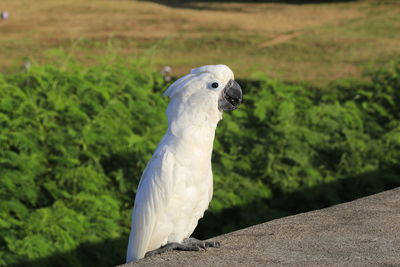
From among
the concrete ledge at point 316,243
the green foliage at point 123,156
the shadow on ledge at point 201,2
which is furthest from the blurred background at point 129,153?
the shadow on ledge at point 201,2

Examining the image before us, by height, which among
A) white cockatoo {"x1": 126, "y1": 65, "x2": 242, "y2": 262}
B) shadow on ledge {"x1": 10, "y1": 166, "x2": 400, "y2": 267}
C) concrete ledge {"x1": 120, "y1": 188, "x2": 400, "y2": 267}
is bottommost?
shadow on ledge {"x1": 10, "y1": 166, "x2": 400, "y2": 267}

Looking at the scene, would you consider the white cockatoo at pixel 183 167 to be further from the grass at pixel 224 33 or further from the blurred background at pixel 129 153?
the grass at pixel 224 33

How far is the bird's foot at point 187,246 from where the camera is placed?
3369 millimetres

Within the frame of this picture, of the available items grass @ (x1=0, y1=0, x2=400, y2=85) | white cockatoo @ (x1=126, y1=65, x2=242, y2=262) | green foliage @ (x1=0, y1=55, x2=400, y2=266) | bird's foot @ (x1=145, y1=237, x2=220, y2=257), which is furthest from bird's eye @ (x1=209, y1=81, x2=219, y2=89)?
grass @ (x1=0, y1=0, x2=400, y2=85)

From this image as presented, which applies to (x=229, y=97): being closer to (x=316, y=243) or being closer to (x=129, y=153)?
(x=316, y=243)

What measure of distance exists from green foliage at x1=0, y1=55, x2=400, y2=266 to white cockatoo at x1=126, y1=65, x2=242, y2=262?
1.51m

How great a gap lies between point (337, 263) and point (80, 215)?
2.34m

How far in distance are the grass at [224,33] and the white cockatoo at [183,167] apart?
687cm

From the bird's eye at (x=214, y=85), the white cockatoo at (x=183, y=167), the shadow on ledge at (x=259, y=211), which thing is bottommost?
the shadow on ledge at (x=259, y=211)

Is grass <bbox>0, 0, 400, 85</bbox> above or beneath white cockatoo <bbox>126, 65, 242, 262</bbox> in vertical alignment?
beneath

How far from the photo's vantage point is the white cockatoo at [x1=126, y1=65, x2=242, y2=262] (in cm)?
322

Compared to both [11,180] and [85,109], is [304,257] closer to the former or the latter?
[11,180]

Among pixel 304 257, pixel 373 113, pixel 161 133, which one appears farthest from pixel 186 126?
pixel 373 113

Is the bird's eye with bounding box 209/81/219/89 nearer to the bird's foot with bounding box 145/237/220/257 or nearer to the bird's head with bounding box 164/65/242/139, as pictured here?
the bird's head with bounding box 164/65/242/139
